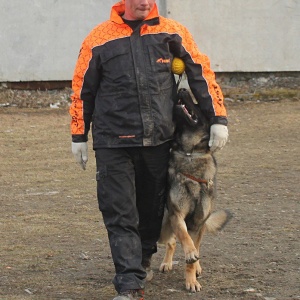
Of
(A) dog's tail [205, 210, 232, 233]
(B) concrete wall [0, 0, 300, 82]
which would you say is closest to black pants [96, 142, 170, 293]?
(A) dog's tail [205, 210, 232, 233]

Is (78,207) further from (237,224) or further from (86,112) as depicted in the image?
(86,112)

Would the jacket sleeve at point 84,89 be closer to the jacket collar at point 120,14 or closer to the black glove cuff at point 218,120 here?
the jacket collar at point 120,14

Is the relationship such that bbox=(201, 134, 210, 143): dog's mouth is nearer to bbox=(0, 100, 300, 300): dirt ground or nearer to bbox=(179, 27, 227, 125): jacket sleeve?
bbox=(179, 27, 227, 125): jacket sleeve

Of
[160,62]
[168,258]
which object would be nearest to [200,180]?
[168,258]

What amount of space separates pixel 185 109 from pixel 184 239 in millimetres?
833

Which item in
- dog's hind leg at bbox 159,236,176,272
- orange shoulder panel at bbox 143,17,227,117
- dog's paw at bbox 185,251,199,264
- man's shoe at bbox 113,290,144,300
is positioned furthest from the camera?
dog's hind leg at bbox 159,236,176,272

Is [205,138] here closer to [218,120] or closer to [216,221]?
[218,120]

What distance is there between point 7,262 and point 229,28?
1045 centimetres

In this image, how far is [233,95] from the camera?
16.0 m

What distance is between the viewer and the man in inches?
196

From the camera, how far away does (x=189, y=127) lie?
17.5ft

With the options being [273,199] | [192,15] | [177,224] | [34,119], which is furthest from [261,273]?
[192,15]

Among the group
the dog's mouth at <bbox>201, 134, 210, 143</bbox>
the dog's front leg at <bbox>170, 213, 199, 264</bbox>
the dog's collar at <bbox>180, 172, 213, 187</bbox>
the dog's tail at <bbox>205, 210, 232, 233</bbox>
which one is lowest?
the dog's tail at <bbox>205, 210, 232, 233</bbox>

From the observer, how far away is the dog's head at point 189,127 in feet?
17.2
